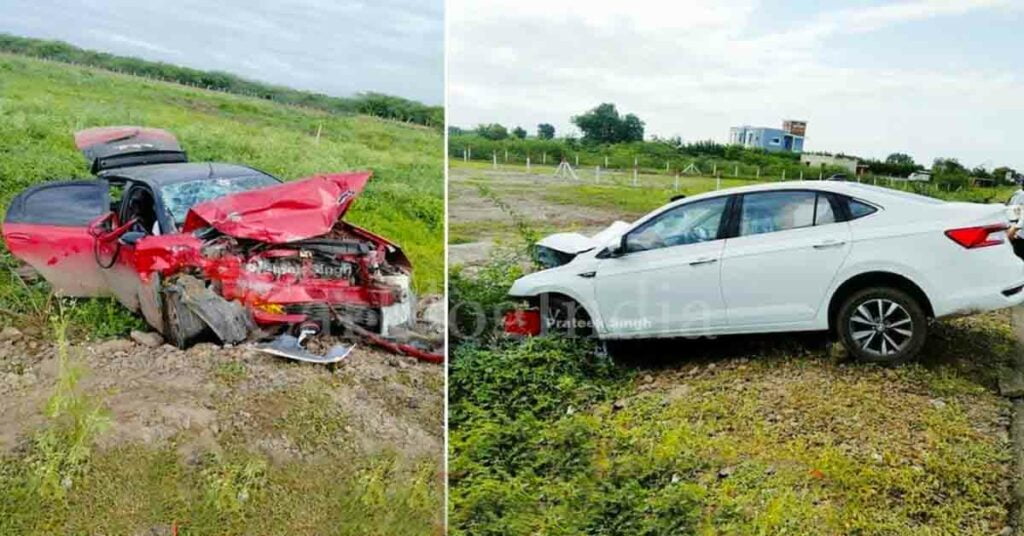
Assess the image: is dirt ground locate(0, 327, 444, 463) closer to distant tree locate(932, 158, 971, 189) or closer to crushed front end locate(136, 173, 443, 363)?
crushed front end locate(136, 173, 443, 363)

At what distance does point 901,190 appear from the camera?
2785mm

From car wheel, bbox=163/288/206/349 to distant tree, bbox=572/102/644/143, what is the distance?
1.42 m

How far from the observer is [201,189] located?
10.4 feet

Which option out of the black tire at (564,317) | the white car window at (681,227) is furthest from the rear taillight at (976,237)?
the black tire at (564,317)

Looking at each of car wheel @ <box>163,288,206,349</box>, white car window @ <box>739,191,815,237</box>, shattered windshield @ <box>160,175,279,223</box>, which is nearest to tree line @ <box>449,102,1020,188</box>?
white car window @ <box>739,191,815,237</box>

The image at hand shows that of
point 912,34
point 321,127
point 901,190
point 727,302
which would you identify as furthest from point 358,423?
point 912,34

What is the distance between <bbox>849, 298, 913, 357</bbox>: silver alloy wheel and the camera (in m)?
2.72

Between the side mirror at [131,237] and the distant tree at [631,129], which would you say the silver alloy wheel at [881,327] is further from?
the side mirror at [131,237]

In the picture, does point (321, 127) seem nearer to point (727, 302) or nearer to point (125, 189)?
point (125, 189)

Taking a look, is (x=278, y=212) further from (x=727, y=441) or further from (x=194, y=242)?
(x=727, y=441)

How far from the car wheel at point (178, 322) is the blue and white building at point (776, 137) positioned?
73.0 inches

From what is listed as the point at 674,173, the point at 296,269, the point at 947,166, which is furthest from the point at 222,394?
the point at 947,166

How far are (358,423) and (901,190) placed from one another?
6.34 ft

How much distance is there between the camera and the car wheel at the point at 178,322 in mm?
3152
